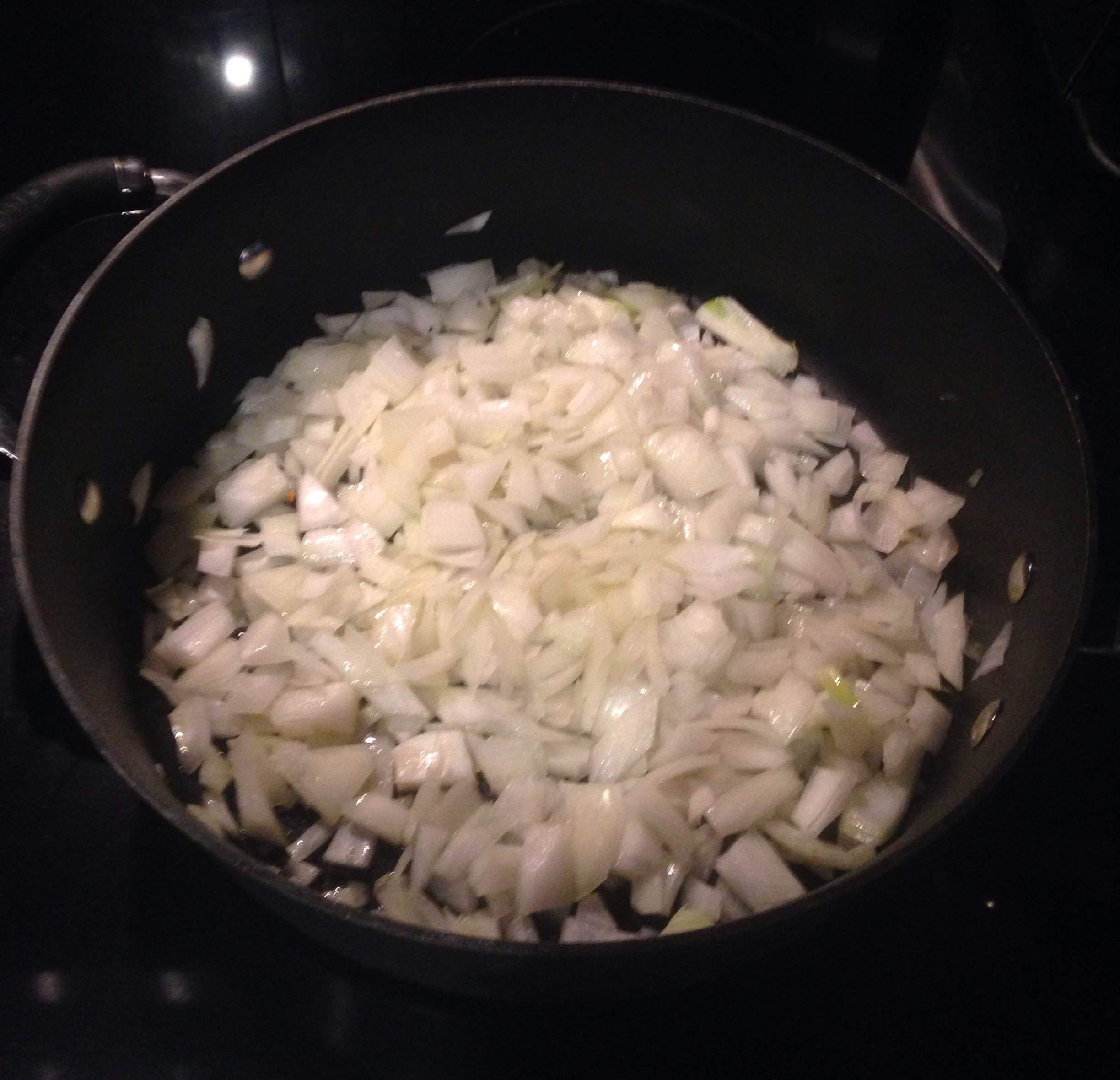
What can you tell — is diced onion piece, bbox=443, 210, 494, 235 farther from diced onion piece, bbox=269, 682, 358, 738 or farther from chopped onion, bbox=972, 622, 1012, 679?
chopped onion, bbox=972, 622, 1012, 679

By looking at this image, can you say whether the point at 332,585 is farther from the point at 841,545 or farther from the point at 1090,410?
the point at 1090,410

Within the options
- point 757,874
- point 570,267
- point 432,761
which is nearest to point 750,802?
point 757,874

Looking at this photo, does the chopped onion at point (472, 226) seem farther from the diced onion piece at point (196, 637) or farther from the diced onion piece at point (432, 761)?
the diced onion piece at point (432, 761)

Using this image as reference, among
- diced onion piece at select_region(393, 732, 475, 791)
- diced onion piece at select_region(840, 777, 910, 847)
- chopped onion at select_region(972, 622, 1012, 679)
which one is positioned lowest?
diced onion piece at select_region(393, 732, 475, 791)

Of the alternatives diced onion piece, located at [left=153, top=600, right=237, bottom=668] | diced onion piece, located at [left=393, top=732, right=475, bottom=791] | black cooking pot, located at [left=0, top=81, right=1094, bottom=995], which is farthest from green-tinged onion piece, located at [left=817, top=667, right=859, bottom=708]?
diced onion piece, located at [left=153, top=600, right=237, bottom=668]

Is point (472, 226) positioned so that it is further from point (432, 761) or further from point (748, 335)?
point (432, 761)

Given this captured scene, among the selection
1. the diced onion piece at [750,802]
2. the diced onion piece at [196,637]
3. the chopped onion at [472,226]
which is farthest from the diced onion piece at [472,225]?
the diced onion piece at [750,802]
